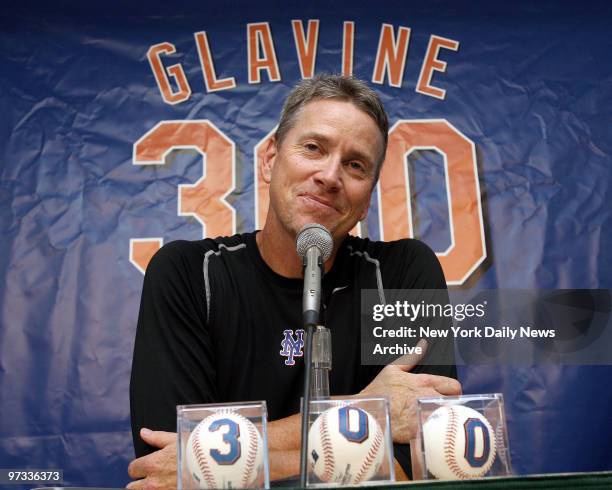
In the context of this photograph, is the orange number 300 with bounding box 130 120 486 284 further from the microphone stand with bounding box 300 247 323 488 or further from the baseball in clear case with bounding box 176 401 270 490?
the baseball in clear case with bounding box 176 401 270 490

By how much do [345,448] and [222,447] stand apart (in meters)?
0.14

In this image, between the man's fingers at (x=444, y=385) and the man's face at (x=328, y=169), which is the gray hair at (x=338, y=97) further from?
the man's fingers at (x=444, y=385)

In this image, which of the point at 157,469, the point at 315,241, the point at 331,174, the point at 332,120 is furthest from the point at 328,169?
the point at 157,469

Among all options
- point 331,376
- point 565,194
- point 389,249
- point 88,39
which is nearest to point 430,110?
point 565,194

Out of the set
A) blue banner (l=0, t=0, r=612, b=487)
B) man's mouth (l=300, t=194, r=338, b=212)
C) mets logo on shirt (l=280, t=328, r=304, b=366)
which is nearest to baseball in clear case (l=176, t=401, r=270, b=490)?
mets logo on shirt (l=280, t=328, r=304, b=366)

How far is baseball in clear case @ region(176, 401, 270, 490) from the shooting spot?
686 mm

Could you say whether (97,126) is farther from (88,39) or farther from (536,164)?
(536,164)

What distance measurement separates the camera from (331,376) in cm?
138

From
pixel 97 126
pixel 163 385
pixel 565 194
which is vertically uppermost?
pixel 97 126

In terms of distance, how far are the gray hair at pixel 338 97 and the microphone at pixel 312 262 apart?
2.02ft

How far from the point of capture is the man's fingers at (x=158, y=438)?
102 centimetres

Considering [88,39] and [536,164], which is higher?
[88,39]

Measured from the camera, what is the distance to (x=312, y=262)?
2.87ft

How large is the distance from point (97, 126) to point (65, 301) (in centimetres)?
59
